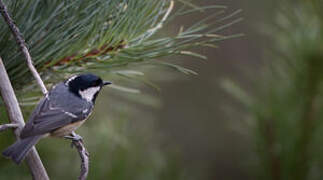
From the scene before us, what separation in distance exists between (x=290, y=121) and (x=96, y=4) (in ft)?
2.19

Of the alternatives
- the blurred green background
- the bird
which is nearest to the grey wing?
the bird

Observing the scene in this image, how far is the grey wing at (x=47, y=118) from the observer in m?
1.10

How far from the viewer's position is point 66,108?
1321mm

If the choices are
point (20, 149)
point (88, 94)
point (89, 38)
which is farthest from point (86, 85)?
point (20, 149)

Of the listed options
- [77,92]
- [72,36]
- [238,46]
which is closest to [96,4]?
[72,36]

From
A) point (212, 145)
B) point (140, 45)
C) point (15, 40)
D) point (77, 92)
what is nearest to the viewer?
point (15, 40)

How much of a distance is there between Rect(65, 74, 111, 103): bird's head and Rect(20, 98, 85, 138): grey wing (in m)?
0.05

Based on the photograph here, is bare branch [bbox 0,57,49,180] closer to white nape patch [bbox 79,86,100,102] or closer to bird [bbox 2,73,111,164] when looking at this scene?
bird [bbox 2,73,111,164]

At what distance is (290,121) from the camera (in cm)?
142

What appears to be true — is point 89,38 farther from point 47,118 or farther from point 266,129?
point 266,129

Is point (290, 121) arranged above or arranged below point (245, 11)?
below

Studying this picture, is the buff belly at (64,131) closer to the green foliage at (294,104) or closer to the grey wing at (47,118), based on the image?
the grey wing at (47,118)

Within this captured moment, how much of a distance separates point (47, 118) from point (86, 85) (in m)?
0.12

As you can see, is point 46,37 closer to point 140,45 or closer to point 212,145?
point 140,45
